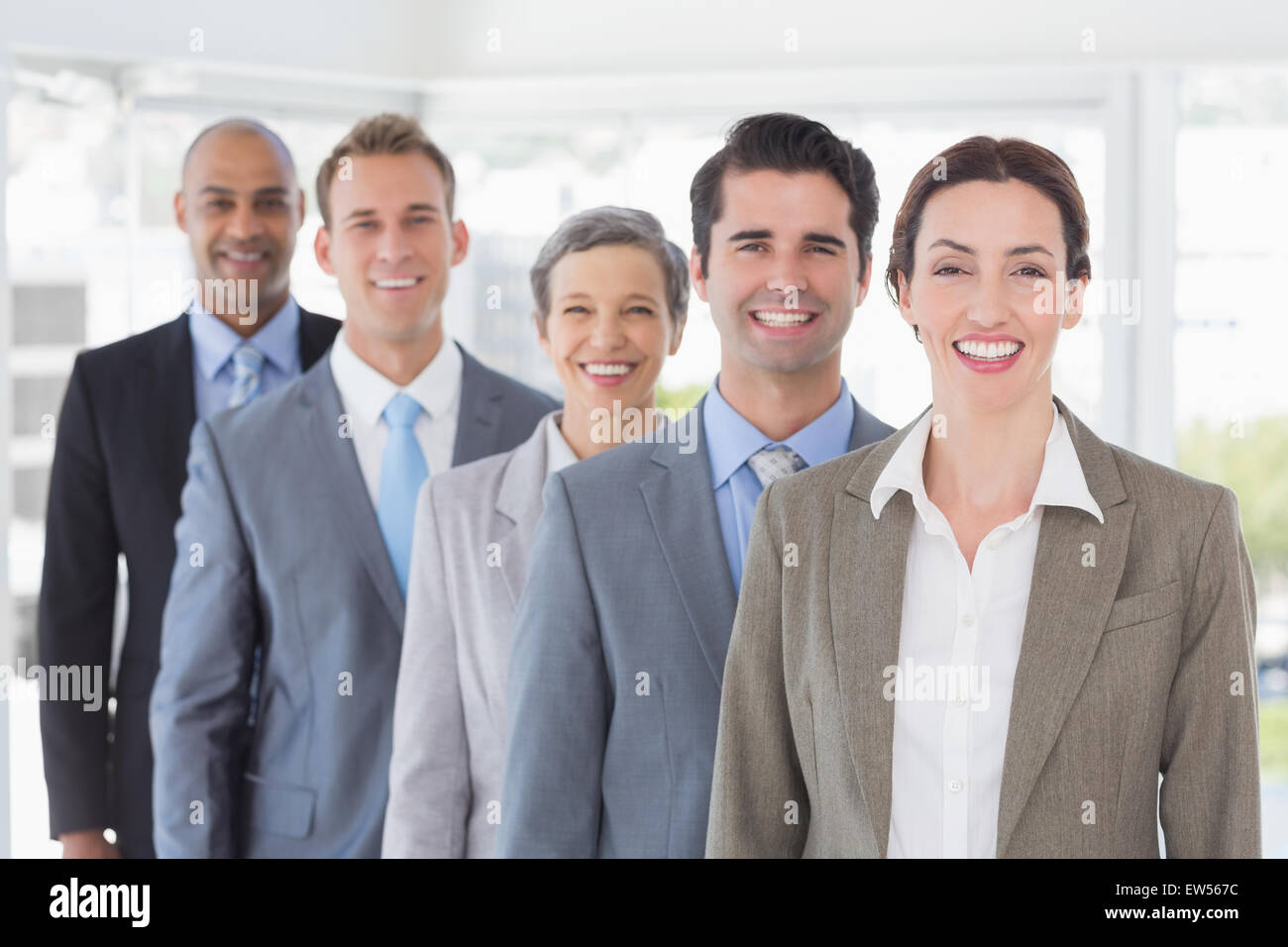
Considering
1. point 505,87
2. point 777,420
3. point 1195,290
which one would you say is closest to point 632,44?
point 505,87

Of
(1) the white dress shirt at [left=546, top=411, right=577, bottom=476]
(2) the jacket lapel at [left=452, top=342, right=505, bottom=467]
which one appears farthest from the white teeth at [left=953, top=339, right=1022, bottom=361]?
(2) the jacket lapel at [left=452, top=342, right=505, bottom=467]

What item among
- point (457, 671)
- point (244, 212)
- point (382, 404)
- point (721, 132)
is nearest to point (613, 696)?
point (457, 671)

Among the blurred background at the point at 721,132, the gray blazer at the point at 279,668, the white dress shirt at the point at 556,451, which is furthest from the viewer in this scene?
the blurred background at the point at 721,132

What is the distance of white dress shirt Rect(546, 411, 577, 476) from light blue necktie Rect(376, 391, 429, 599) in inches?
16.0

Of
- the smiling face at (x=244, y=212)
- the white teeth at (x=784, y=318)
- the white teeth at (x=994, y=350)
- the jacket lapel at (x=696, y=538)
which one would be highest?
the smiling face at (x=244, y=212)

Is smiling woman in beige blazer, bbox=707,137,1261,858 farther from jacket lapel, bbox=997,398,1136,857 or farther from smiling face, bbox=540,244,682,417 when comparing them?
A: smiling face, bbox=540,244,682,417

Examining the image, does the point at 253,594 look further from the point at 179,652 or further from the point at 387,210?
the point at 387,210

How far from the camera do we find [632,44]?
4434 mm

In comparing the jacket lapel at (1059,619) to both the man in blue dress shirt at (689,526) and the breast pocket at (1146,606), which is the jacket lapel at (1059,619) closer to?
the breast pocket at (1146,606)

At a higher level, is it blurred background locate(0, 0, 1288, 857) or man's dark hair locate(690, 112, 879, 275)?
blurred background locate(0, 0, 1288, 857)

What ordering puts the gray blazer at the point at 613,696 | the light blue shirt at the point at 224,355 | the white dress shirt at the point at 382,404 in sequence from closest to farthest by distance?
1. the gray blazer at the point at 613,696
2. the white dress shirt at the point at 382,404
3. the light blue shirt at the point at 224,355

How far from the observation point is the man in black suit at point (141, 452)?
129 inches

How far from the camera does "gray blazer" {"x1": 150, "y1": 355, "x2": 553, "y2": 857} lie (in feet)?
9.46

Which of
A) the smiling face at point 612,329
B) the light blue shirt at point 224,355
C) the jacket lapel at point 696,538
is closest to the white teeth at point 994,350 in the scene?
the jacket lapel at point 696,538
